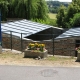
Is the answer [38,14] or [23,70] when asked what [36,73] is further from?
[38,14]

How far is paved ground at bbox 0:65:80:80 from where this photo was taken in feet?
27.5

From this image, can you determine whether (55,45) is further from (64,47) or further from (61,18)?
(61,18)

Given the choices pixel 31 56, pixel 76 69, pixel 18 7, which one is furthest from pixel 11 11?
pixel 76 69

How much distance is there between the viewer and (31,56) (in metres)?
12.0

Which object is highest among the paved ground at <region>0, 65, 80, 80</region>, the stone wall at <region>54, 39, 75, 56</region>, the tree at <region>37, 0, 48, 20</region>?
the tree at <region>37, 0, 48, 20</region>

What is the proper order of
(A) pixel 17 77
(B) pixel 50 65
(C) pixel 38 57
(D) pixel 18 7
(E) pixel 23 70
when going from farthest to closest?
1. (D) pixel 18 7
2. (C) pixel 38 57
3. (B) pixel 50 65
4. (E) pixel 23 70
5. (A) pixel 17 77

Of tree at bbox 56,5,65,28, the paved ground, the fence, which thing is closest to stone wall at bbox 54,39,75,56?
the fence

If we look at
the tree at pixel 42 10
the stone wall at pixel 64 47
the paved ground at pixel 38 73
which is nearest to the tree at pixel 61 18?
the tree at pixel 42 10

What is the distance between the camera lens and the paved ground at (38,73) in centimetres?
837

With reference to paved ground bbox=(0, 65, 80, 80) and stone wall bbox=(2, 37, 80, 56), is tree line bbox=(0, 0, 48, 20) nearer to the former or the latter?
stone wall bbox=(2, 37, 80, 56)

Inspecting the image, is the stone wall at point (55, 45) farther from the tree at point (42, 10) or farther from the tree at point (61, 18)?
the tree at point (42, 10)

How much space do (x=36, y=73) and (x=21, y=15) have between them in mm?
34486

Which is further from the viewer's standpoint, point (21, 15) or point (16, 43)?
point (21, 15)

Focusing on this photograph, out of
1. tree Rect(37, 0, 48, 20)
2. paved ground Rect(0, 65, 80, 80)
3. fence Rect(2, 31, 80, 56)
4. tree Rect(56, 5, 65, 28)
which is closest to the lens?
paved ground Rect(0, 65, 80, 80)
